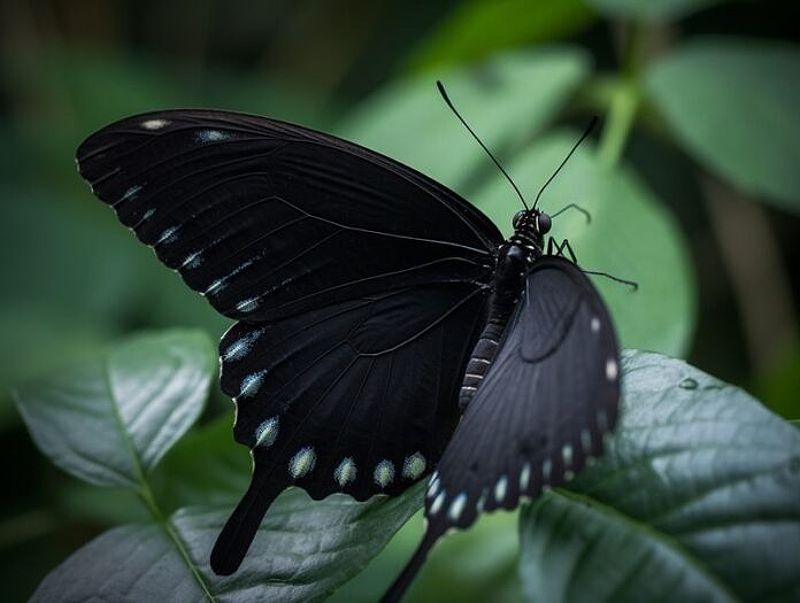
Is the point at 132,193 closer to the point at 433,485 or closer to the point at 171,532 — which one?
the point at 171,532

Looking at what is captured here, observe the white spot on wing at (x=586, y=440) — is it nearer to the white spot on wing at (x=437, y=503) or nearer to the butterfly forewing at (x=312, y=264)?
the white spot on wing at (x=437, y=503)

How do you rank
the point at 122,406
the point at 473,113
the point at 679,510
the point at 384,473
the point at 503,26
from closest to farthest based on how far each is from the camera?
the point at 679,510 < the point at 384,473 < the point at 122,406 < the point at 473,113 < the point at 503,26

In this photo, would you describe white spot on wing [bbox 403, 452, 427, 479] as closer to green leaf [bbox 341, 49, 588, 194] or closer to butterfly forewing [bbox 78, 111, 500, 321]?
butterfly forewing [bbox 78, 111, 500, 321]

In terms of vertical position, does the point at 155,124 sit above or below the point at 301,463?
above

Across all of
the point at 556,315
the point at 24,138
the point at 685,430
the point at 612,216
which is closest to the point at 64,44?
the point at 24,138

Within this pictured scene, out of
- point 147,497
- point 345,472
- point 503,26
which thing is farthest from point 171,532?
point 503,26

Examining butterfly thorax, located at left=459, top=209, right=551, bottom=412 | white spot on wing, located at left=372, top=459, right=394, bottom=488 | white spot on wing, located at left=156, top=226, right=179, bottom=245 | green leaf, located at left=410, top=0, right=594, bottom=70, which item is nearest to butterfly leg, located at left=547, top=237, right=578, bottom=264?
butterfly thorax, located at left=459, top=209, right=551, bottom=412

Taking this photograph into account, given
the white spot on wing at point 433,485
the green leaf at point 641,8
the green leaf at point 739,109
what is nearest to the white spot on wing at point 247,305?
the white spot on wing at point 433,485
